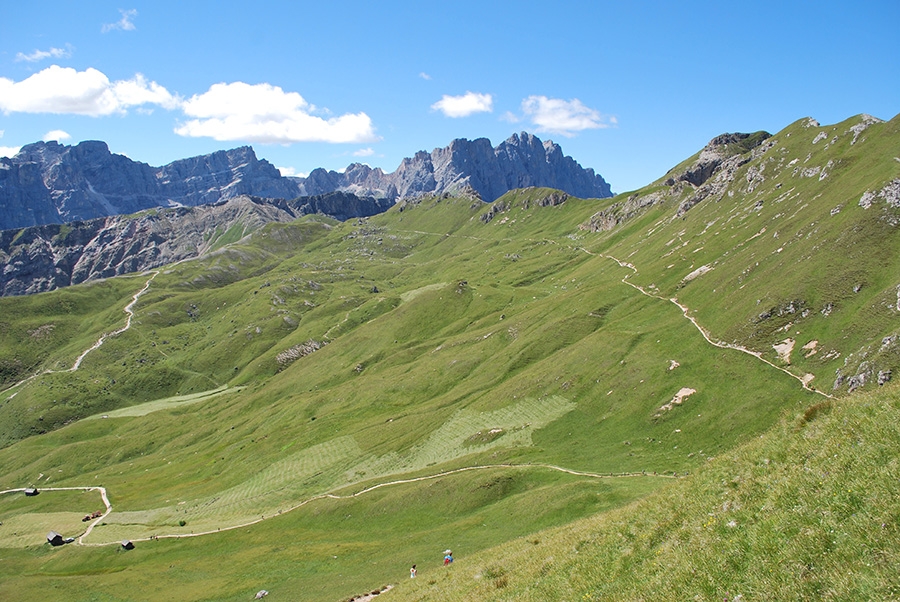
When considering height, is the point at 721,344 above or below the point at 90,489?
above

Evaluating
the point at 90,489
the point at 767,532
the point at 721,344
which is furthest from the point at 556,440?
the point at 90,489

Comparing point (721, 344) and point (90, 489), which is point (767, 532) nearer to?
point (721, 344)

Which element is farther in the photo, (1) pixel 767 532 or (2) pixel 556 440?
(2) pixel 556 440

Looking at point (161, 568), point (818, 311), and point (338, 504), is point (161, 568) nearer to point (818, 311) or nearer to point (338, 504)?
point (338, 504)

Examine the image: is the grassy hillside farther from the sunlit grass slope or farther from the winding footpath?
Result: the winding footpath

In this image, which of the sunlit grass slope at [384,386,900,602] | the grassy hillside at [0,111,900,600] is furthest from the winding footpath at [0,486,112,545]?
the sunlit grass slope at [384,386,900,602]

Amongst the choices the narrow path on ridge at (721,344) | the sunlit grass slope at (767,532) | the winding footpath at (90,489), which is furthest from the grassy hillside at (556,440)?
the winding footpath at (90,489)

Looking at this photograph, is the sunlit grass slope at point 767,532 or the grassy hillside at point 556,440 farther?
the grassy hillside at point 556,440

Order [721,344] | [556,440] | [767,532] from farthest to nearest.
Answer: [721,344] < [556,440] < [767,532]

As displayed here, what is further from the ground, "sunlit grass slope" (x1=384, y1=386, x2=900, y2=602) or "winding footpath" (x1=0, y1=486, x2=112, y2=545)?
"sunlit grass slope" (x1=384, y1=386, x2=900, y2=602)

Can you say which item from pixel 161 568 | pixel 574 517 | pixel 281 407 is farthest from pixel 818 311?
pixel 281 407

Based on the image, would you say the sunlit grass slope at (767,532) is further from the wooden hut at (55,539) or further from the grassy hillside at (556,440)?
the wooden hut at (55,539)

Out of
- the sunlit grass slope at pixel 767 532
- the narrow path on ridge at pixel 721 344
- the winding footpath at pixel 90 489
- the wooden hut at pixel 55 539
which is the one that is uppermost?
the sunlit grass slope at pixel 767 532

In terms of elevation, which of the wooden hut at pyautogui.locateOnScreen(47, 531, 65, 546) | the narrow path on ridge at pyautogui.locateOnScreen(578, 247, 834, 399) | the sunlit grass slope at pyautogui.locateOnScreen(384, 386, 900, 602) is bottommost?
the wooden hut at pyautogui.locateOnScreen(47, 531, 65, 546)
